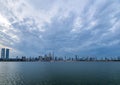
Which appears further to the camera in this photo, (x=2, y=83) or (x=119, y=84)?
(x=2, y=83)

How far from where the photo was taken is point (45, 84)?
6869 centimetres

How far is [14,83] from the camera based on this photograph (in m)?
71.3

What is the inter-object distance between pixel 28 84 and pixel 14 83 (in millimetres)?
7072

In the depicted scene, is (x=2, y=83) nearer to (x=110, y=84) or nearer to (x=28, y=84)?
(x=28, y=84)

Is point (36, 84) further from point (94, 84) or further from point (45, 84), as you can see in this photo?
point (94, 84)

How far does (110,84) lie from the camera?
226 ft

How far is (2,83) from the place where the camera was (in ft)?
238

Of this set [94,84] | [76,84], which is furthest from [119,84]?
[76,84]

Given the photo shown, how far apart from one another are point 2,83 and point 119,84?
4849 centimetres

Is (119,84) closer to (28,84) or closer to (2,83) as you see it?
(28,84)

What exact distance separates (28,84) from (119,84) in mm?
36372

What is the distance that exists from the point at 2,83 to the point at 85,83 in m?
35.2

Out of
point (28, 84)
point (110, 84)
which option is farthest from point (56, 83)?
point (110, 84)

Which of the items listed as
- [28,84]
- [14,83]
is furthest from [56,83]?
[14,83]
